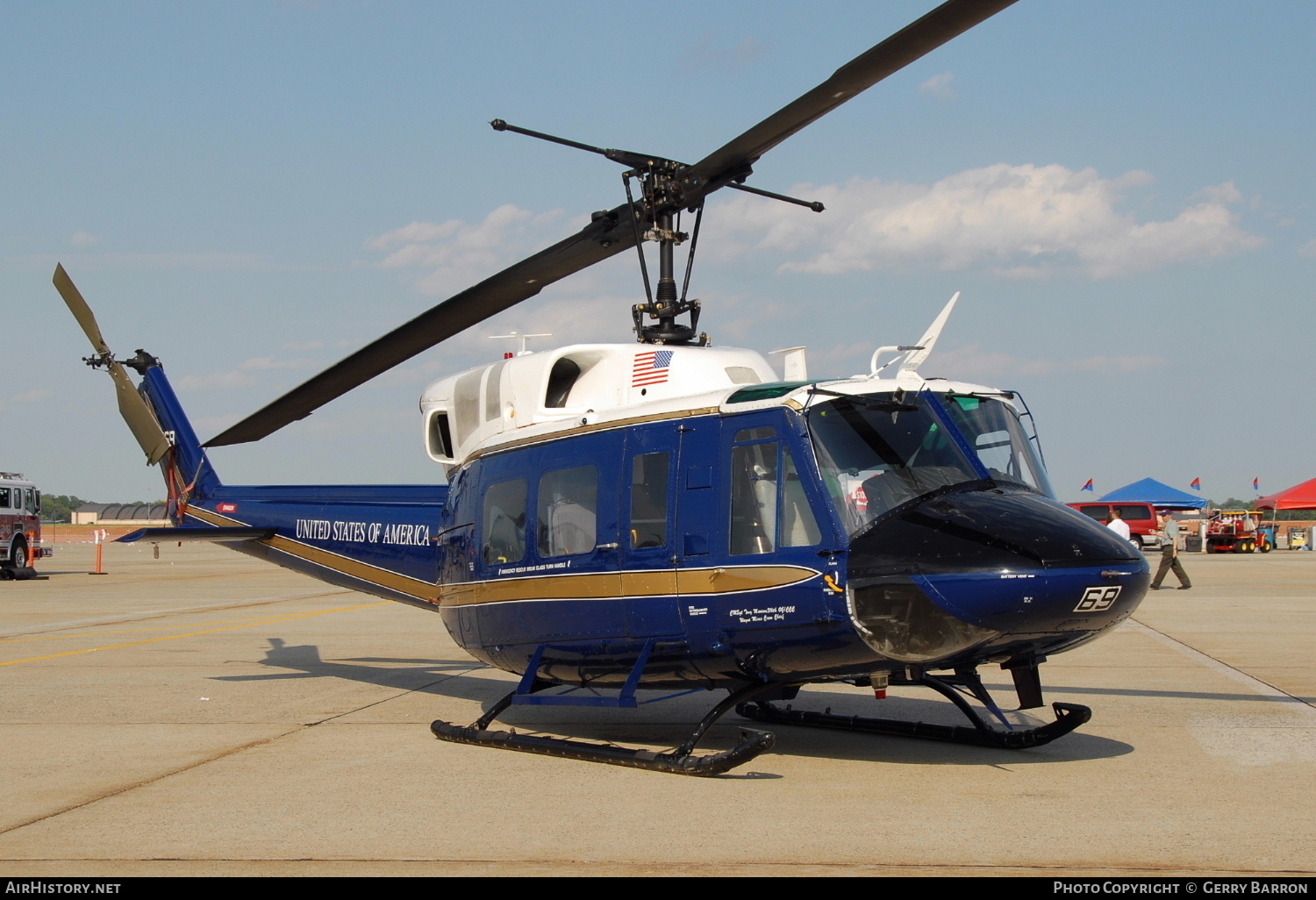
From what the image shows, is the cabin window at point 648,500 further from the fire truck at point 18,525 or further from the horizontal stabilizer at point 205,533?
the fire truck at point 18,525

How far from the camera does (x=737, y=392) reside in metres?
7.55

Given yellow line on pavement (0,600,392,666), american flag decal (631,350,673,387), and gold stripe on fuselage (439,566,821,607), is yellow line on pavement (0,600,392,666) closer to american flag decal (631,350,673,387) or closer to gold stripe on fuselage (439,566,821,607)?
gold stripe on fuselage (439,566,821,607)

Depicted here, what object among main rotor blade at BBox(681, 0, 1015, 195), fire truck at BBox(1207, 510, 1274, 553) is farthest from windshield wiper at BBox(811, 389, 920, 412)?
fire truck at BBox(1207, 510, 1274, 553)

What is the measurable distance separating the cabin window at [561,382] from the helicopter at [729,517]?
34 mm

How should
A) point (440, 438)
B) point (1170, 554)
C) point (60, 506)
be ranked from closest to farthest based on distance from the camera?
point (440, 438) → point (1170, 554) → point (60, 506)

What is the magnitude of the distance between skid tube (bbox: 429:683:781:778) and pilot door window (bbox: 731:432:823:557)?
0.98 metres

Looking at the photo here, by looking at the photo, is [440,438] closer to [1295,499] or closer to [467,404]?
[467,404]

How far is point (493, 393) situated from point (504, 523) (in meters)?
1.12

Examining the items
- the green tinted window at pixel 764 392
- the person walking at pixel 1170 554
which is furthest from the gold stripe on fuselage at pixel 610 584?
the person walking at pixel 1170 554

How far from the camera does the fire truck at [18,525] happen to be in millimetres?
32656

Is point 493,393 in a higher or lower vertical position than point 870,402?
higher

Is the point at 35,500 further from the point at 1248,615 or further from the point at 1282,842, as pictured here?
the point at 1282,842

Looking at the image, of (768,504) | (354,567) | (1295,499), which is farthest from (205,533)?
(1295,499)

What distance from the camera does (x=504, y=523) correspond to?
8969 millimetres
